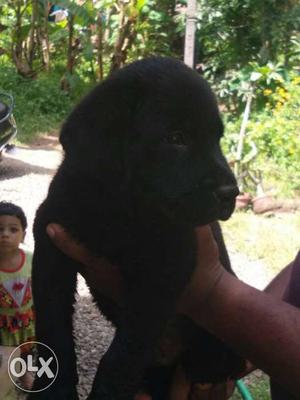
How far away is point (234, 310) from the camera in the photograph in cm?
175

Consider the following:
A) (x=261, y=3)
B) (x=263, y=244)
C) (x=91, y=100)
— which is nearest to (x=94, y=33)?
(x=261, y=3)

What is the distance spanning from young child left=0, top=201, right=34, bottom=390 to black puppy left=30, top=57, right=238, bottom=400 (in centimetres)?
138

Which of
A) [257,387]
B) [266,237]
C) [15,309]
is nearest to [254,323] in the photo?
[15,309]

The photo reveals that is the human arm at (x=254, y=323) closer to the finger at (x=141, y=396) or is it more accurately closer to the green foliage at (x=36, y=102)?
the finger at (x=141, y=396)

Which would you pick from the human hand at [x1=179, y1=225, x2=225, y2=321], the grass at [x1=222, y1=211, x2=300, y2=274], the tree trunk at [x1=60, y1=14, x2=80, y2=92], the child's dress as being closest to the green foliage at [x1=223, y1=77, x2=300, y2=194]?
the grass at [x1=222, y1=211, x2=300, y2=274]

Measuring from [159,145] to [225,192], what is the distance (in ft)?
0.78

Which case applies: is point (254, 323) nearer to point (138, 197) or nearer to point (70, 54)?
point (138, 197)

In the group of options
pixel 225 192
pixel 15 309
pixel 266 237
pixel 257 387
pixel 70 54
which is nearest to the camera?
pixel 225 192

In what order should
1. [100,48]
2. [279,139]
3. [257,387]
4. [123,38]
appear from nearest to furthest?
[257,387]
[279,139]
[123,38]
[100,48]

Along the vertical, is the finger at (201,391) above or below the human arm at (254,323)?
below

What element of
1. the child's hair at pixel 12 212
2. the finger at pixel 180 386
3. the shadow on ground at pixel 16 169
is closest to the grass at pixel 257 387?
the child's hair at pixel 12 212

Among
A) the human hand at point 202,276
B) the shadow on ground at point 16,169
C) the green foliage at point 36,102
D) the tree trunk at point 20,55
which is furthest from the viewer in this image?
the tree trunk at point 20,55

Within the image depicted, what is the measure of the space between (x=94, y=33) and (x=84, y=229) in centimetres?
1153

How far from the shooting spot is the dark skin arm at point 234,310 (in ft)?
5.52
